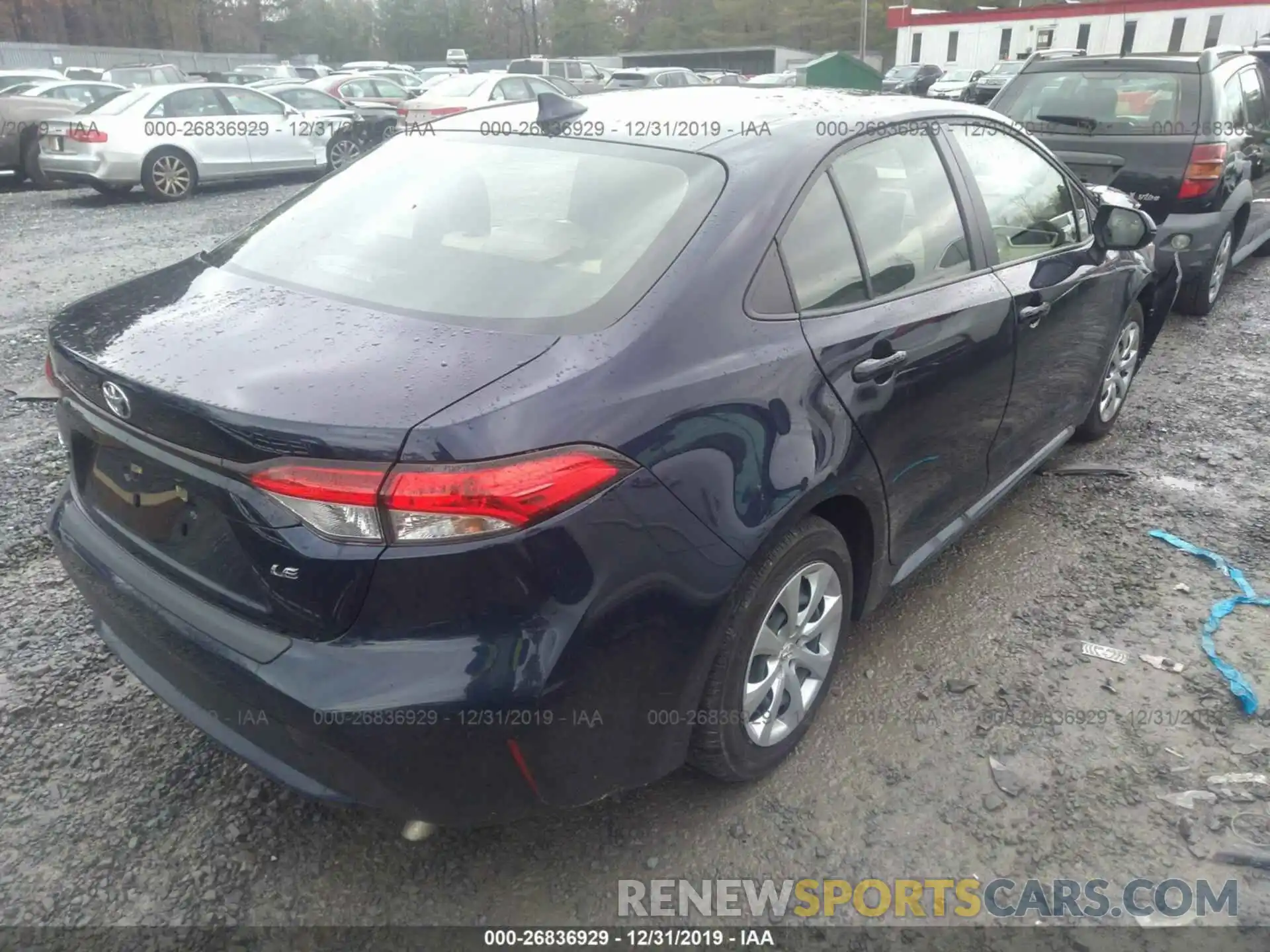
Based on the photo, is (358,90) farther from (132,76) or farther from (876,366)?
(876,366)

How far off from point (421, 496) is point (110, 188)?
480 inches

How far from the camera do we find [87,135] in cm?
1105

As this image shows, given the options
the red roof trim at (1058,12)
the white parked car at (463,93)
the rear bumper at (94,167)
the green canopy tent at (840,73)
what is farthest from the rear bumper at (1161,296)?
the red roof trim at (1058,12)

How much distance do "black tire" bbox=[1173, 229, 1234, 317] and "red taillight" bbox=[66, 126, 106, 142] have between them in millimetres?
11411

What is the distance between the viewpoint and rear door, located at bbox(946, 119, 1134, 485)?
315cm

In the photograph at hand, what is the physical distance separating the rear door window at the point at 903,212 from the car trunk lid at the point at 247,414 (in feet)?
3.73

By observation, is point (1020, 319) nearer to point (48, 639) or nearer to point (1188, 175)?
point (48, 639)

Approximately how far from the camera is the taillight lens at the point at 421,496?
5.45 feet

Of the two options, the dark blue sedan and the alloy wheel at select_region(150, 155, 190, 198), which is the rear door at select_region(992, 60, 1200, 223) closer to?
the dark blue sedan

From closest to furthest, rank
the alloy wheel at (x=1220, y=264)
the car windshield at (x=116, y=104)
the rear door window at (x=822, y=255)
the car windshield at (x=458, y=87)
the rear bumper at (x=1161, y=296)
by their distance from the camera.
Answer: the rear door window at (x=822, y=255)
the rear bumper at (x=1161, y=296)
the alloy wheel at (x=1220, y=264)
the car windshield at (x=116, y=104)
the car windshield at (x=458, y=87)

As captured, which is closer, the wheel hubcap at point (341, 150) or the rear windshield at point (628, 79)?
the wheel hubcap at point (341, 150)

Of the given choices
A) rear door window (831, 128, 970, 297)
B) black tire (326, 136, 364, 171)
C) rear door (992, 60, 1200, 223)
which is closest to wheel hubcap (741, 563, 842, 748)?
rear door window (831, 128, 970, 297)

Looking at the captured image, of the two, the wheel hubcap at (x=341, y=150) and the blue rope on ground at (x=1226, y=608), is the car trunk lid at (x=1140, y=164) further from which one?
the wheel hubcap at (x=341, y=150)

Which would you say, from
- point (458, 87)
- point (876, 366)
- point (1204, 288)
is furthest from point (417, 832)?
point (458, 87)
